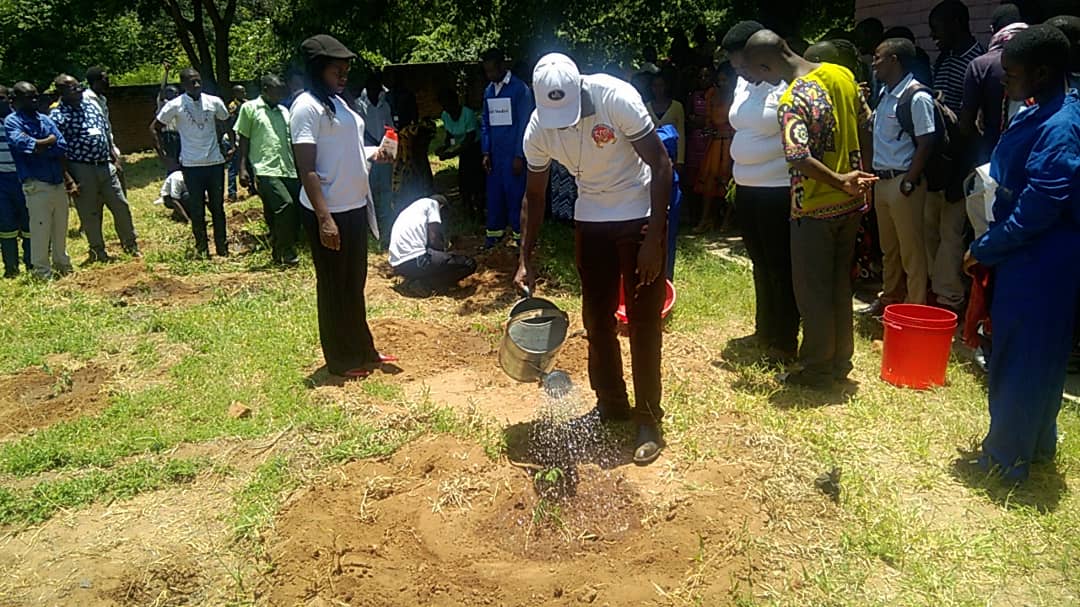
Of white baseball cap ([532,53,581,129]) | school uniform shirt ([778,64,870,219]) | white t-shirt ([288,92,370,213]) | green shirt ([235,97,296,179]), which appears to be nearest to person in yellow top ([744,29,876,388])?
school uniform shirt ([778,64,870,219])

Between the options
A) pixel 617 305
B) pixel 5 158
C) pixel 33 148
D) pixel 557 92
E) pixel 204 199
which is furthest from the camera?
pixel 204 199

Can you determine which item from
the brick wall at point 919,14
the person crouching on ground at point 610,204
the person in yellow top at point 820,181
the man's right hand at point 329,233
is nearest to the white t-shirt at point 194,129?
the man's right hand at point 329,233

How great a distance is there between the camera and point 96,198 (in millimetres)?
8523

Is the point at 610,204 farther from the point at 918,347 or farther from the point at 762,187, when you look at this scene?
the point at 918,347

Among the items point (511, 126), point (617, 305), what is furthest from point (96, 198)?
point (617, 305)

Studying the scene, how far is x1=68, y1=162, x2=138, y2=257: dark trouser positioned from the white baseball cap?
6.68 meters

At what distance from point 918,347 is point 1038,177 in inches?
67.0

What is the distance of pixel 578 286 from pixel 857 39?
328 cm

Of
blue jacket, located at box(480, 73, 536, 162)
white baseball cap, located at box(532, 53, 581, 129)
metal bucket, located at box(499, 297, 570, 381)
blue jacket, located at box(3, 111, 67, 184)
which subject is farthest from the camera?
blue jacket, located at box(480, 73, 536, 162)

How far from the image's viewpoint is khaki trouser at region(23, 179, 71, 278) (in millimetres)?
7879

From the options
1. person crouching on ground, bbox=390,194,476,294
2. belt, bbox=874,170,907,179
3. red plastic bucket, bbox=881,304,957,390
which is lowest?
red plastic bucket, bbox=881,304,957,390

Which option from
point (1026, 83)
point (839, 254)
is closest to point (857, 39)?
point (839, 254)

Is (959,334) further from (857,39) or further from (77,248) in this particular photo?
(77,248)

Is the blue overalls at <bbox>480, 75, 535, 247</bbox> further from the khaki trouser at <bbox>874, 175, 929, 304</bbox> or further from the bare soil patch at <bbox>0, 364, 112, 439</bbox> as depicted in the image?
the bare soil patch at <bbox>0, 364, 112, 439</bbox>
